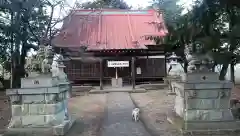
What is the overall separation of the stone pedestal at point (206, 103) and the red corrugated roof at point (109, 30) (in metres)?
11.1

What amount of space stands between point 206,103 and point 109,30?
14.7 metres

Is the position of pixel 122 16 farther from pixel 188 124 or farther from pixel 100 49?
pixel 188 124

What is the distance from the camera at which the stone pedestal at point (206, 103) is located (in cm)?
581

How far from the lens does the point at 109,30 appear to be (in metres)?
19.8

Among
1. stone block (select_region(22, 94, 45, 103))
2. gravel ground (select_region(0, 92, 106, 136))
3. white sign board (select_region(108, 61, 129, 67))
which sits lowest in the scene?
gravel ground (select_region(0, 92, 106, 136))

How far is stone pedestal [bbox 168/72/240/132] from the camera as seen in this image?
5.81m

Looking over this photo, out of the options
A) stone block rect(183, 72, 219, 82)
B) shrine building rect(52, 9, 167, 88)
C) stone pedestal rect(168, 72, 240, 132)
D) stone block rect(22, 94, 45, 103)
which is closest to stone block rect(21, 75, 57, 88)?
stone block rect(22, 94, 45, 103)

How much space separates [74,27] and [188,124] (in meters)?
15.3

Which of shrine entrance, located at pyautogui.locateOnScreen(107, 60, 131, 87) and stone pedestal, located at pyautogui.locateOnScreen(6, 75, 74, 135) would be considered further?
shrine entrance, located at pyautogui.locateOnScreen(107, 60, 131, 87)

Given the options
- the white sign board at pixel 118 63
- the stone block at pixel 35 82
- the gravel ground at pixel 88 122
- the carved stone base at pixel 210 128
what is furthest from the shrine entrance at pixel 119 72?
the carved stone base at pixel 210 128

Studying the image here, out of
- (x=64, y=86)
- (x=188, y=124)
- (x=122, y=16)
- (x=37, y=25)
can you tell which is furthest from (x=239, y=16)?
(x=122, y=16)

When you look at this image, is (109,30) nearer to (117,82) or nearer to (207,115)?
(117,82)

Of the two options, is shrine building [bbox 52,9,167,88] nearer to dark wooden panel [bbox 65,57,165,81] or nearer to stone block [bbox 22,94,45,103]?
dark wooden panel [bbox 65,57,165,81]

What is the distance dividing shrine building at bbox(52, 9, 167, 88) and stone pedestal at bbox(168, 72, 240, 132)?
36.7ft
